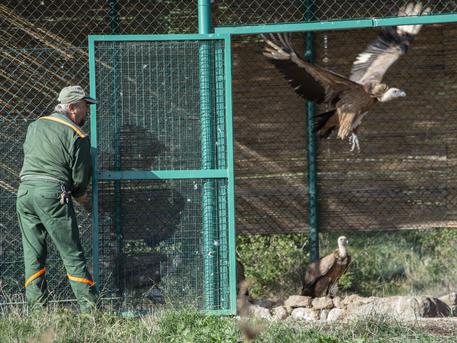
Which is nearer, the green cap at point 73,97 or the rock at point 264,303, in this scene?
the green cap at point 73,97

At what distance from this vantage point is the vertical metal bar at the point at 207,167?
6836mm

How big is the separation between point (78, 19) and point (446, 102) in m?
3.77

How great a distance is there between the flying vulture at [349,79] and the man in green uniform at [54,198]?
2209 mm

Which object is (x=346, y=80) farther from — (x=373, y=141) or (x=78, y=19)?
(x=78, y=19)

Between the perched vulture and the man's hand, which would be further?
the perched vulture

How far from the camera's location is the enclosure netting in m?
8.55

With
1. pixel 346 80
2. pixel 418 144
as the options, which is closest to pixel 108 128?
pixel 346 80

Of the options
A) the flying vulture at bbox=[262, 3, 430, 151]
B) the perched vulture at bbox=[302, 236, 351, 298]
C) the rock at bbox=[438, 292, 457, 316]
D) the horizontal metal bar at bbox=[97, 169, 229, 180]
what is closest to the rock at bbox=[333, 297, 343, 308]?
the perched vulture at bbox=[302, 236, 351, 298]

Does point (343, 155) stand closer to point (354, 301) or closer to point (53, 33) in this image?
point (354, 301)

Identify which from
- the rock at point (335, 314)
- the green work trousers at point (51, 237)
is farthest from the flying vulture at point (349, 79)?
the green work trousers at point (51, 237)

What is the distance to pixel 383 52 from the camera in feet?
27.5

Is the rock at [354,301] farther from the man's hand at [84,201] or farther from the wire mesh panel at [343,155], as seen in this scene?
the man's hand at [84,201]

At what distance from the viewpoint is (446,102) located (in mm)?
8562

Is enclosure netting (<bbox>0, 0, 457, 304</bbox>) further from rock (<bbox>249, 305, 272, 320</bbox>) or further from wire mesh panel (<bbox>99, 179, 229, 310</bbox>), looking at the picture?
wire mesh panel (<bbox>99, 179, 229, 310</bbox>)
